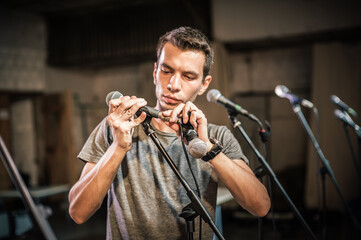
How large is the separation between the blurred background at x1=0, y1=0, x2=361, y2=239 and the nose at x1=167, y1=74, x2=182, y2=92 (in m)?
3.37

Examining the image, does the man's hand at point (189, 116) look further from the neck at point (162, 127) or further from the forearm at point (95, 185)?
the neck at point (162, 127)

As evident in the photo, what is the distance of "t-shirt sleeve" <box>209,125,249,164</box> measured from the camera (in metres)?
1.46

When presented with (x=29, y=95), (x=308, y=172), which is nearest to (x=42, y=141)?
(x=29, y=95)

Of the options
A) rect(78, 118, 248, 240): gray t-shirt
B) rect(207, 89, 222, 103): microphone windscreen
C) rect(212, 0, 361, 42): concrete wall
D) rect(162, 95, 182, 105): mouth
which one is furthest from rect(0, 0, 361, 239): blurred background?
rect(162, 95, 182, 105): mouth

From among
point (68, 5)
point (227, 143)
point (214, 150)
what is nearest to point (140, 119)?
point (214, 150)

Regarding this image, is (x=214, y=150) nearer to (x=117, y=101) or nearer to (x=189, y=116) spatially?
(x=189, y=116)

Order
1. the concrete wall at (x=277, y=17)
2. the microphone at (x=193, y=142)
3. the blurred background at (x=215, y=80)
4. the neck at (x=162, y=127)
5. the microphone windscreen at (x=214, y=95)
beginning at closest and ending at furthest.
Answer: the microphone at (x=193, y=142) → the neck at (x=162, y=127) → the microphone windscreen at (x=214, y=95) → the concrete wall at (x=277, y=17) → the blurred background at (x=215, y=80)

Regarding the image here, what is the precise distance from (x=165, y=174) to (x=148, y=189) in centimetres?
10

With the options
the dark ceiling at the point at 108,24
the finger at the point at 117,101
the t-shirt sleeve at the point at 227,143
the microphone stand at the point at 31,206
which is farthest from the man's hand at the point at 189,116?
the dark ceiling at the point at 108,24

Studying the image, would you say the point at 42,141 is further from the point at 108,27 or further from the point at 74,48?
the point at 108,27

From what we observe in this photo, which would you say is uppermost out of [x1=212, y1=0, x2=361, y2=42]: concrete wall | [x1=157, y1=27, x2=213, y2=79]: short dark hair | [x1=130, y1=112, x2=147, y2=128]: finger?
[x1=212, y1=0, x2=361, y2=42]: concrete wall

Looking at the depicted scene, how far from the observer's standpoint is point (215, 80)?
5516 millimetres

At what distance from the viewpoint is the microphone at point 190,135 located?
1000 mm

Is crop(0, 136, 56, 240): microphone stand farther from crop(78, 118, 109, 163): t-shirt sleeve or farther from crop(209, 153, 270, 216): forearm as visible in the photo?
crop(209, 153, 270, 216): forearm
